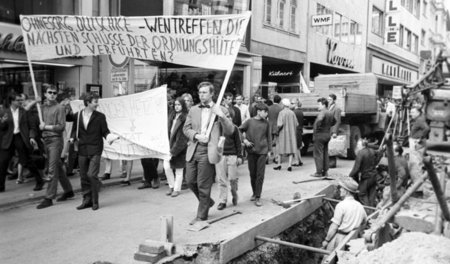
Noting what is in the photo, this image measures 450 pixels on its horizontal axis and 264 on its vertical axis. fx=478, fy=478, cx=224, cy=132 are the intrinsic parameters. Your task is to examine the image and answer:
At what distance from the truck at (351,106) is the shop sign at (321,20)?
23.5ft

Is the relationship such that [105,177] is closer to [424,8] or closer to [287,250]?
[287,250]

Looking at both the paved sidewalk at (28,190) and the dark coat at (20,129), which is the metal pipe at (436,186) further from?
the dark coat at (20,129)

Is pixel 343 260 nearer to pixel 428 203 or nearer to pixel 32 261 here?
pixel 428 203

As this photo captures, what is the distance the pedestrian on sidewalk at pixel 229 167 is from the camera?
8.08m

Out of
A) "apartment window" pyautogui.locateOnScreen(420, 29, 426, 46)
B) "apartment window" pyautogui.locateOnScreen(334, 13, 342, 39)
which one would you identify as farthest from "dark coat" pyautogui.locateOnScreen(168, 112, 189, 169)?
"apartment window" pyautogui.locateOnScreen(420, 29, 426, 46)

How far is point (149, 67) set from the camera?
1579cm

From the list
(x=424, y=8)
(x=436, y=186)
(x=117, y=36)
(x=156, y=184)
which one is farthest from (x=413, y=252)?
(x=424, y=8)

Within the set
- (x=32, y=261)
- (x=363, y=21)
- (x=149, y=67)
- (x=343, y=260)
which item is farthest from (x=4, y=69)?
(x=363, y=21)

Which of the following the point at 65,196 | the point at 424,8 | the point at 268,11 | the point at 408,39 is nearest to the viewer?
the point at 65,196

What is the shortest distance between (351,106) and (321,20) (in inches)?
424

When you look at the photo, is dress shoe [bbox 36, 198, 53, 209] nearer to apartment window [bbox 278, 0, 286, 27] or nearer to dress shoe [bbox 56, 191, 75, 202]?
dress shoe [bbox 56, 191, 75, 202]

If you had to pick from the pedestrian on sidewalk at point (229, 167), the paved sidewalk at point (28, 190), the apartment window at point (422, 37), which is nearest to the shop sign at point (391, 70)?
the apartment window at point (422, 37)

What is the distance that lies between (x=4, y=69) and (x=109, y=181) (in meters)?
3.97

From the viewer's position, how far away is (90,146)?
777 centimetres
